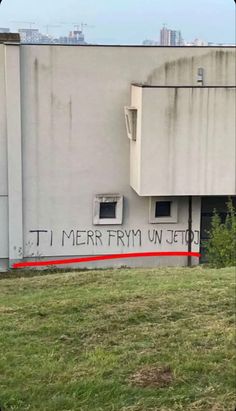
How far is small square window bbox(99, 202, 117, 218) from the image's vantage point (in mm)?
6902

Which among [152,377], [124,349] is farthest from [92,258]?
[152,377]

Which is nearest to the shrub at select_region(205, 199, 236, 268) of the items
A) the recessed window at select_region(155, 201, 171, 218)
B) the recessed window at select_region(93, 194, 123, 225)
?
the recessed window at select_region(155, 201, 171, 218)

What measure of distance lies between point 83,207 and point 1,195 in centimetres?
95

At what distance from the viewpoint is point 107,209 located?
698cm

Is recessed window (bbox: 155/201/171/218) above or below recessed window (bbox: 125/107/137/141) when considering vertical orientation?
below

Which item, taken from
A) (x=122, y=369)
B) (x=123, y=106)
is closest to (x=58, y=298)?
(x=122, y=369)

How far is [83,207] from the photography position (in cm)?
706

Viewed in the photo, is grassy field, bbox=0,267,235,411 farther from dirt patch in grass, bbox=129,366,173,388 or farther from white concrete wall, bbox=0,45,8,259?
white concrete wall, bbox=0,45,8,259

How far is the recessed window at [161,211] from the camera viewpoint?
21.4ft

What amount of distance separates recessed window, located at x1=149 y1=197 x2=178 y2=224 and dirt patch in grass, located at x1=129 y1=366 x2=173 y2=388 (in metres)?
4.77

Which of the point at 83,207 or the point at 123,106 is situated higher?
the point at 123,106

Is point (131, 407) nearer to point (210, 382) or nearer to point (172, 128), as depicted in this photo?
point (210, 382)

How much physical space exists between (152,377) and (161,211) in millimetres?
5362

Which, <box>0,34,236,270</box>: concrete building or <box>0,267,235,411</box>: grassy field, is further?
<box>0,34,236,270</box>: concrete building
